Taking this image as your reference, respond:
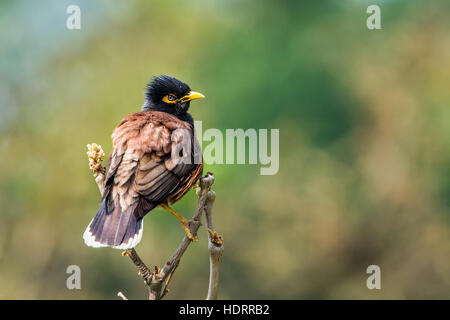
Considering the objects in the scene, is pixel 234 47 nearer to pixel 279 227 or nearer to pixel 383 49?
pixel 383 49

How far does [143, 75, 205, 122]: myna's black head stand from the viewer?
13.6ft

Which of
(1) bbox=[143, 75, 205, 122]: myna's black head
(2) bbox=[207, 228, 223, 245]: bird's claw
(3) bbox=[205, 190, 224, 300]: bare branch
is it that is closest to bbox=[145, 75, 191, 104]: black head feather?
(1) bbox=[143, 75, 205, 122]: myna's black head

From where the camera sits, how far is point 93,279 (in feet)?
23.1

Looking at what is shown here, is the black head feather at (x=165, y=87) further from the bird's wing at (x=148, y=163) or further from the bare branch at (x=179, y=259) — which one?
the bare branch at (x=179, y=259)

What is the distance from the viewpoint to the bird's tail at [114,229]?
278 cm

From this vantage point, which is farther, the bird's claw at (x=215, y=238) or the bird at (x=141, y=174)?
the bird at (x=141, y=174)

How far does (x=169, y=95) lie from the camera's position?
4172 mm

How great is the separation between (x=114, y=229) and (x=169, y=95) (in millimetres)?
1541

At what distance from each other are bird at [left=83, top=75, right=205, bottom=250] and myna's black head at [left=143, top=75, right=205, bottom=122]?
16.0 inches

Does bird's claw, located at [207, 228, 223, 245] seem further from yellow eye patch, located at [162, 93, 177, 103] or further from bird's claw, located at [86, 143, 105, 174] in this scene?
yellow eye patch, located at [162, 93, 177, 103]

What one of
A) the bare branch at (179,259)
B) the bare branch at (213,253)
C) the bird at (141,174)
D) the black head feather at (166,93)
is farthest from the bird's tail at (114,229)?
the black head feather at (166,93)

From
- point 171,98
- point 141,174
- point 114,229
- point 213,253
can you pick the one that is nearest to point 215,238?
point 213,253

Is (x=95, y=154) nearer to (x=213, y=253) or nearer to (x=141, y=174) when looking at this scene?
(x=141, y=174)

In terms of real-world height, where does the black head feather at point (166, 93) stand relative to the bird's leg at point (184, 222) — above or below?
above
